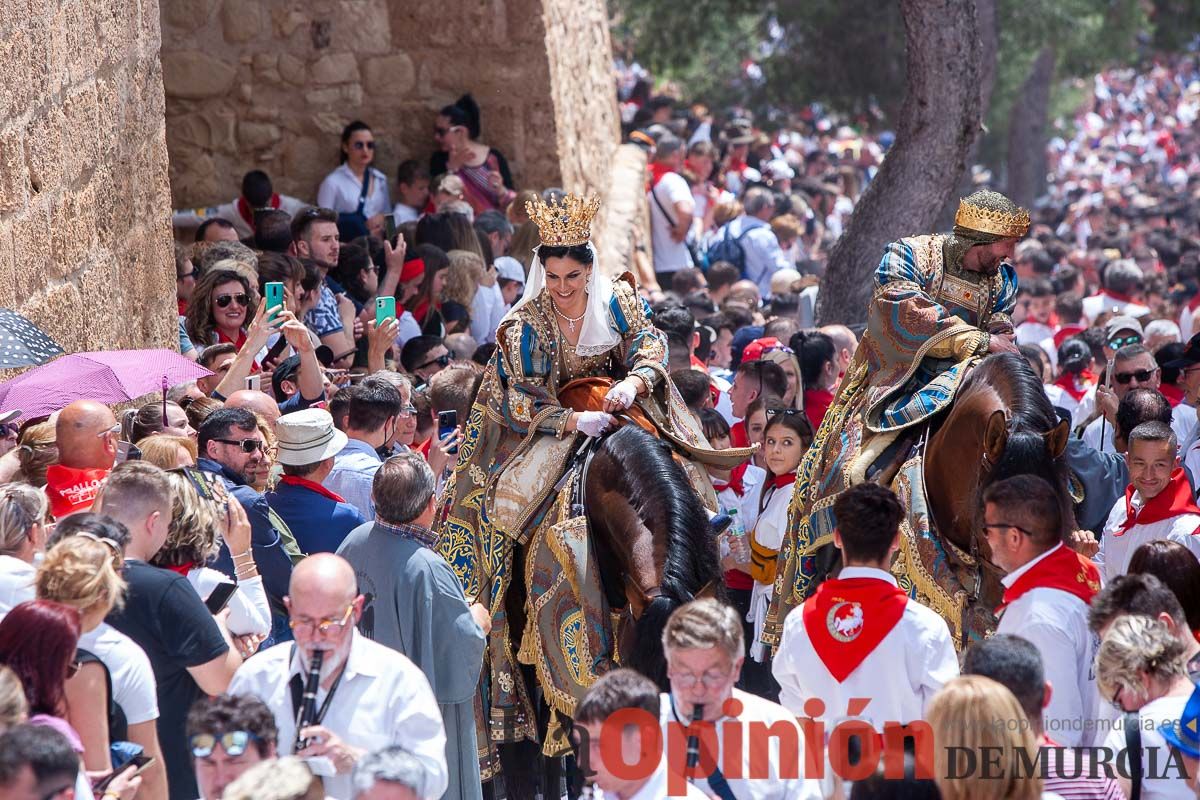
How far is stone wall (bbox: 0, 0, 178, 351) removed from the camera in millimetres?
7352

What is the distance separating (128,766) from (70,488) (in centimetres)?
188

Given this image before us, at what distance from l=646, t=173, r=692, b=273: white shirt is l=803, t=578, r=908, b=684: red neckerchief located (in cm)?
→ 1068

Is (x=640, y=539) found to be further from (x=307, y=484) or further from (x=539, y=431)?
(x=307, y=484)

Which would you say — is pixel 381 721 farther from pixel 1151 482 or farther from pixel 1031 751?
pixel 1151 482

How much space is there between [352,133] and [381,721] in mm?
9044

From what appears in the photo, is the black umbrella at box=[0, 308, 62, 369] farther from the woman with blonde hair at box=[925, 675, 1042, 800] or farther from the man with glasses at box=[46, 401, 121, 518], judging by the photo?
the woman with blonde hair at box=[925, 675, 1042, 800]

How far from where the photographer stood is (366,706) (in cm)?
475

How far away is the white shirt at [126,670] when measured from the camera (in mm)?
4758

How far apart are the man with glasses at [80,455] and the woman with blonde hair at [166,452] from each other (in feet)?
0.51

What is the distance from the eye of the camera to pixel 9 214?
727 centimetres

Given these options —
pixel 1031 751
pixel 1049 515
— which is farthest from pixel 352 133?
pixel 1031 751

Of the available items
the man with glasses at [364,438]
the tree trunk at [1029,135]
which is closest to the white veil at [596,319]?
the man with glasses at [364,438]

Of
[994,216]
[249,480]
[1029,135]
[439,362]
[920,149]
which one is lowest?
[249,480]

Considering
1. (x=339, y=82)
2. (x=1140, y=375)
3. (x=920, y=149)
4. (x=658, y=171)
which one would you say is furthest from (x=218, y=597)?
(x=658, y=171)
